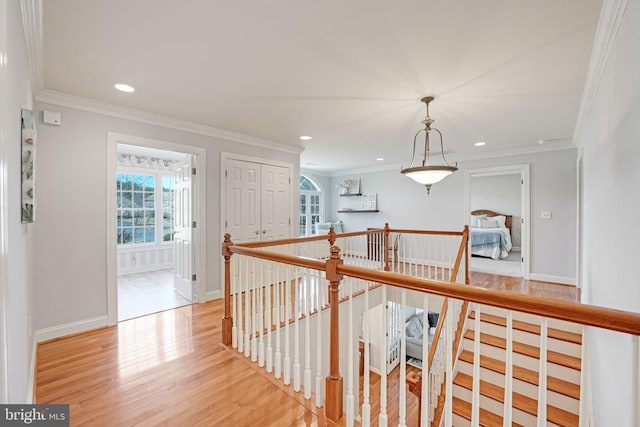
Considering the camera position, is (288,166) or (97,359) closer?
(97,359)

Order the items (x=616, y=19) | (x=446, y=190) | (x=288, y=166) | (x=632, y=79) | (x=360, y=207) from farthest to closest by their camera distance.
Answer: (x=360, y=207) → (x=446, y=190) → (x=288, y=166) → (x=616, y=19) → (x=632, y=79)

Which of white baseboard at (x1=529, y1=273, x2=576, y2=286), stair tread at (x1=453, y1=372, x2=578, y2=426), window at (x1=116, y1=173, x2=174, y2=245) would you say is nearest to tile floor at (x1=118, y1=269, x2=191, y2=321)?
window at (x1=116, y1=173, x2=174, y2=245)

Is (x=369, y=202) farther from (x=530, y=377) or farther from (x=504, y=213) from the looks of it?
(x=530, y=377)

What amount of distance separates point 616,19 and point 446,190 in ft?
14.7

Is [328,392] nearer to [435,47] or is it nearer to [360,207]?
[435,47]

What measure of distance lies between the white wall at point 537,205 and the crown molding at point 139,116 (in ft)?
12.0

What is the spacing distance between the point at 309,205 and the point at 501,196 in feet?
18.3

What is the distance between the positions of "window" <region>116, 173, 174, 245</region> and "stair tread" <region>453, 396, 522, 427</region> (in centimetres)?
610

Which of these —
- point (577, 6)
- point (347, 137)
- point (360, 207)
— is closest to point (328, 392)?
point (577, 6)

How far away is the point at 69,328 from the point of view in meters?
2.77

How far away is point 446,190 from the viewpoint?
584 cm

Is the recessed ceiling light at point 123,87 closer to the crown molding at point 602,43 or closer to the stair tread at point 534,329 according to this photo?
the crown molding at point 602,43

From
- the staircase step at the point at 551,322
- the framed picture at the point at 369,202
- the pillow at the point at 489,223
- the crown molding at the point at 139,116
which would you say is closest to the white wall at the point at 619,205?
the staircase step at the point at 551,322

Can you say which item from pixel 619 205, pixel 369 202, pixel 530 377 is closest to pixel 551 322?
pixel 530 377
